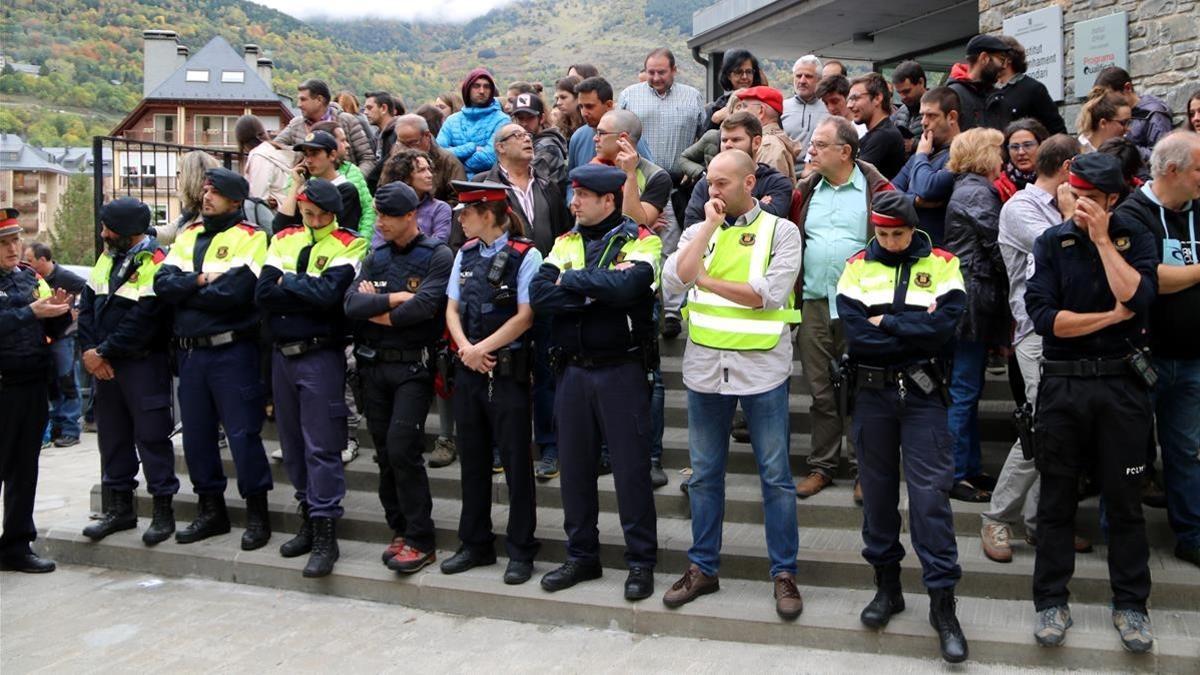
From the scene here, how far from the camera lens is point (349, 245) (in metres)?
5.95

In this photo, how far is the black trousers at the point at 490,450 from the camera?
544cm

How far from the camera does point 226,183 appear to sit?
6.21 m

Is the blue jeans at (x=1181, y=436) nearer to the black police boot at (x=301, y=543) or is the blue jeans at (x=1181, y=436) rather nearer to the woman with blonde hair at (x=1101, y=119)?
the woman with blonde hair at (x=1101, y=119)

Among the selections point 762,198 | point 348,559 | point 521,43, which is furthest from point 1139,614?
point 521,43

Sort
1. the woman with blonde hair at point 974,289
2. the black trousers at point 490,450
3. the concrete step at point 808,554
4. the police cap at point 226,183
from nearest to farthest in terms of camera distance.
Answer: the concrete step at point 808,554
the woman with blonde hair at point 974,289
the black trousers at point 490,450
the police cap at point 226,183

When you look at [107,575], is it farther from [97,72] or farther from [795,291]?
[97,72]

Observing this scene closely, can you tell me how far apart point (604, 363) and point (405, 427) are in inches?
47.5

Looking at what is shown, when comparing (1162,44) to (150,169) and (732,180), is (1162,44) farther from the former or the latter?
(150,169)

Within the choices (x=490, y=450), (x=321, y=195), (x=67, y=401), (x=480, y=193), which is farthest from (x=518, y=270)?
(x=67, y=401)

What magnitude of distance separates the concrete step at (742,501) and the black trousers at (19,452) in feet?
4.90

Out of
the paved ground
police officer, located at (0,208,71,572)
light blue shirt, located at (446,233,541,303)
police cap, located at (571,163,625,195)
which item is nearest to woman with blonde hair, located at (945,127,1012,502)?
the paved ground

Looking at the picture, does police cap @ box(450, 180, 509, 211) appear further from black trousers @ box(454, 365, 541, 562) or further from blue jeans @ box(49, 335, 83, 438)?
blue jeans @ box(49, 335, 83, 438)

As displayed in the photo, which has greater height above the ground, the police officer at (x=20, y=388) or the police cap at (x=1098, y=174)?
the police cap at (x=1098, y=174)

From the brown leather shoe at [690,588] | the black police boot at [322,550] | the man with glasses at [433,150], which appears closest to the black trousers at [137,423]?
the black police boot at [322,550]
